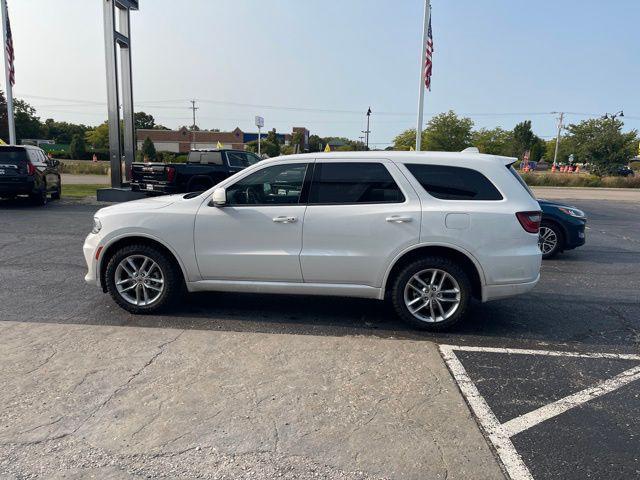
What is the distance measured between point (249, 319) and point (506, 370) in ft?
8.42

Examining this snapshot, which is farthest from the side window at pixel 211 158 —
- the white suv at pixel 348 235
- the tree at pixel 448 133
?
the tree at pixel 448 133

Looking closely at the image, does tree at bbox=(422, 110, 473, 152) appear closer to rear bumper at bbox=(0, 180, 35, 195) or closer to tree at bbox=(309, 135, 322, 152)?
tree at bbox=(309, 135, 322, 152)

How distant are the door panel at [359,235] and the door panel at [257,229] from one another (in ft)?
0.50

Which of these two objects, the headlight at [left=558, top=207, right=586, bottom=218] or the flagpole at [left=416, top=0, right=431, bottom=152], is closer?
the headlight at [left=558, top=207, right=586, bottom=218]

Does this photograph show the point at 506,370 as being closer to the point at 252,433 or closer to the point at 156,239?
the point at 252,433

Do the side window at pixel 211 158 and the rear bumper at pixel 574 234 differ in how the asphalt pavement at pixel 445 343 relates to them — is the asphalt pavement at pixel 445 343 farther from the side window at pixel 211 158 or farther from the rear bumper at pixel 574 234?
the side window at pixel 211 158

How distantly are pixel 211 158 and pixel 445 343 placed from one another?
1259 cm

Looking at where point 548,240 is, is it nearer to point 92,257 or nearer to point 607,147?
point 92,257

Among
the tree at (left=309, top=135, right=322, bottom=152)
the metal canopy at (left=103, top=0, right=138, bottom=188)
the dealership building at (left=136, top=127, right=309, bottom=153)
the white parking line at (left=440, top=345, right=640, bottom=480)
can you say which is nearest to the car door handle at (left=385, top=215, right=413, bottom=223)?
the white parking line at (left=440, top=345, right=640, bottom=480)

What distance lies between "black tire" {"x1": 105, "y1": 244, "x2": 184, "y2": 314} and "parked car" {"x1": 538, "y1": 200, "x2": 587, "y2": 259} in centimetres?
641

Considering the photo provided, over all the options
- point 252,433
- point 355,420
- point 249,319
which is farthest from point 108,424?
point 249,319

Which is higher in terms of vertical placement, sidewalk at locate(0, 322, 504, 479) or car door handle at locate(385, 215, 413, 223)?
car door handle at locate(385, 215, 413, 223)

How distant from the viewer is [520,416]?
3.27 metres

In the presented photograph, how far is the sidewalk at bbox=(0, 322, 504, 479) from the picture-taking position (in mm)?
2729
